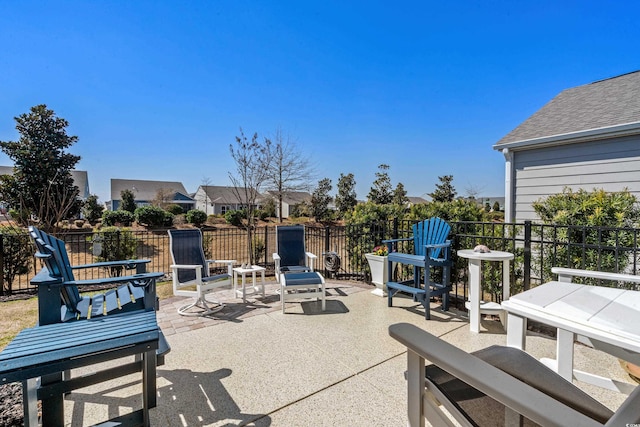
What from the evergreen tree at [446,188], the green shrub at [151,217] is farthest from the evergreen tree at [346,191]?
the green shrub at [151,217]

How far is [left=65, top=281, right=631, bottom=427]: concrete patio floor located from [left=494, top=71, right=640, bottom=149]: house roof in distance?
3.90m

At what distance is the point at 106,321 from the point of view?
188cm

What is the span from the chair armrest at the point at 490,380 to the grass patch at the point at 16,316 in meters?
4.29

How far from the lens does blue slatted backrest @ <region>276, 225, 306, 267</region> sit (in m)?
5.04

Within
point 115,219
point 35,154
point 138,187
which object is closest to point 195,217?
point 115,219

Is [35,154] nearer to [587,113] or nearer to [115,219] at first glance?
[115,219]

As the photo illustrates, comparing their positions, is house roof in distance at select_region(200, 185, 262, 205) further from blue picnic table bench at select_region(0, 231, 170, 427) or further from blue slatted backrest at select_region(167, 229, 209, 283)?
blue picnic table bench at select_region(0, 231, 170, 427)

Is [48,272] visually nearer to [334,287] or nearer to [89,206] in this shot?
[334,287]

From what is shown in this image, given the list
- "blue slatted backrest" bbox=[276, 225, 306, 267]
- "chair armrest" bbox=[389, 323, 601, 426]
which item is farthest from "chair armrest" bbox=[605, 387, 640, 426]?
"blue slatted backrest" bbox=[276, 225, 306, 267]

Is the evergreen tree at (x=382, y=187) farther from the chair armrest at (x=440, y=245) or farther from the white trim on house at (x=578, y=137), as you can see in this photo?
the chair armrest at (x=440, y=245)

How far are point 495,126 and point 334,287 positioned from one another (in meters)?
7.73

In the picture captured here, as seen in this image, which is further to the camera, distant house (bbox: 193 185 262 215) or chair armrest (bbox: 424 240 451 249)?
distant house (bbox: 193 185 262 215)

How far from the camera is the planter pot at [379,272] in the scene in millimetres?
4930

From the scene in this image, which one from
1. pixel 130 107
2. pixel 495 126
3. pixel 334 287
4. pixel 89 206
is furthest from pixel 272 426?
pixel 89 206
